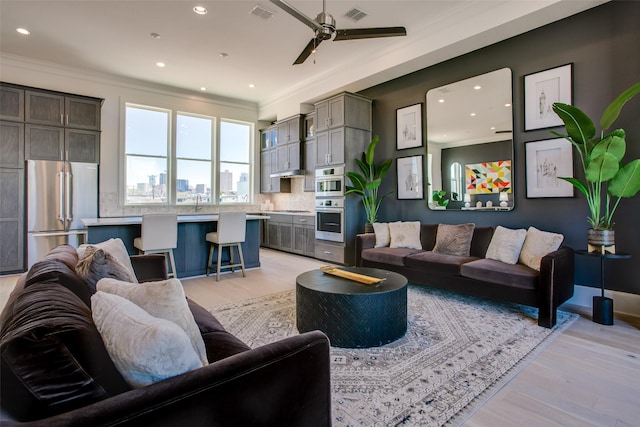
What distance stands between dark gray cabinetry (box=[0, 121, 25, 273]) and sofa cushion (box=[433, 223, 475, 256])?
243 inches

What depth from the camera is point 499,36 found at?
4.04 meters

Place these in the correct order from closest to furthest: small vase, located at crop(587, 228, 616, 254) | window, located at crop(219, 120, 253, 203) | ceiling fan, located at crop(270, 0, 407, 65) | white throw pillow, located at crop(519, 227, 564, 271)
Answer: ceiling fan, located at crop(270, 0, 407, 65) < small vase, located at crop(587, 228, 616, 254) < white throw pillow, located at crop(519, 227, 564, 271) < window, located at crop(219, 120, 253, 203)

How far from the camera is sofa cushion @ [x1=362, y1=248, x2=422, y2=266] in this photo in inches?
169

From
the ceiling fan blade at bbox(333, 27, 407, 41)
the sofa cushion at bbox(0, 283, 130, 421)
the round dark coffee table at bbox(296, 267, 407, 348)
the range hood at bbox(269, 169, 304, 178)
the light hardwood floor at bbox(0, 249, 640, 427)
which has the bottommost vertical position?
the light hardwood floor at bbox(0, 249, 640, 427)

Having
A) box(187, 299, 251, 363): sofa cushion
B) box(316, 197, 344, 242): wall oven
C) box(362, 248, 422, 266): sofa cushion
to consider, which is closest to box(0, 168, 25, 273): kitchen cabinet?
box(316, 197, 344, 242): wall oven

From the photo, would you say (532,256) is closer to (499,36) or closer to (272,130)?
(499,36)

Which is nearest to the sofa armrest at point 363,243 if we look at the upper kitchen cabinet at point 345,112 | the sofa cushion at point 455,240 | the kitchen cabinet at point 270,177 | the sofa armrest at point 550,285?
the sofa cushion at point 455,240

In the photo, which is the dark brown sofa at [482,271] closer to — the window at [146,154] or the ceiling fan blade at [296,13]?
the ceiling fan blade at [296,13]

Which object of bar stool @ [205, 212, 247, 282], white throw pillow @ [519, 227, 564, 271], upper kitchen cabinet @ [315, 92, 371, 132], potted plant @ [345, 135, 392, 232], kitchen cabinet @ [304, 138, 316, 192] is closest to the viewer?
white throw pillow @ [519, 227, 564, 271]

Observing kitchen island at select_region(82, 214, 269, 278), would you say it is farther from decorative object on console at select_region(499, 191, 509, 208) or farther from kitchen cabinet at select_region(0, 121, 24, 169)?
decorative object on console at select_region(499, 191, 509, 208)

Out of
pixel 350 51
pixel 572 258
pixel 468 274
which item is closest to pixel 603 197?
pixel 572 258

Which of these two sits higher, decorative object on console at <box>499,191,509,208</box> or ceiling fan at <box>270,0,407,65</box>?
ceiling fan at <box>270,0,407,65</box>

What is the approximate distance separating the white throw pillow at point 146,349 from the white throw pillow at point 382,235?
13.2 ft

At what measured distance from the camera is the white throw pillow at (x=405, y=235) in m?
4.66
